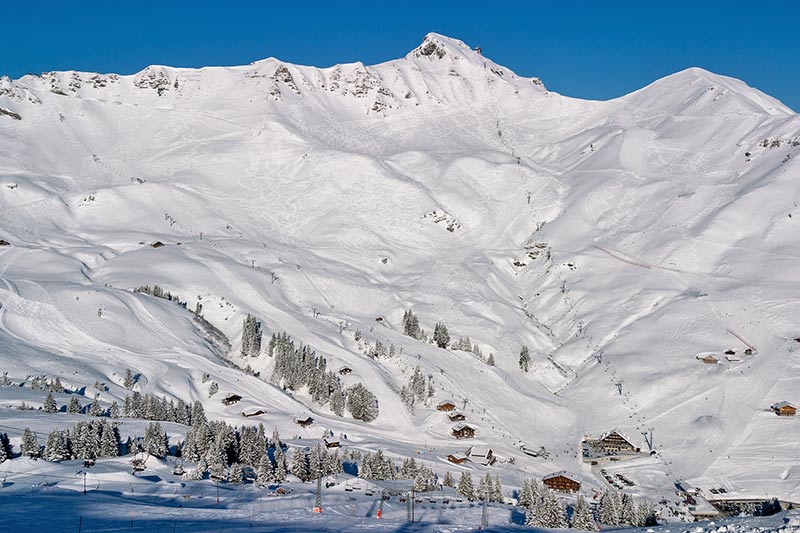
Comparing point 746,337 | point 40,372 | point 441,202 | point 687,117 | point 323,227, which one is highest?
point 687,117

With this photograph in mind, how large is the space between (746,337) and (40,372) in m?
79.4

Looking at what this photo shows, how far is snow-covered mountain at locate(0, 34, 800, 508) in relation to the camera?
245 ft

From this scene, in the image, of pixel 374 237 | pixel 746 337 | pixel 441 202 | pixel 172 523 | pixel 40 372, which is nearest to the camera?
pixel 172 523

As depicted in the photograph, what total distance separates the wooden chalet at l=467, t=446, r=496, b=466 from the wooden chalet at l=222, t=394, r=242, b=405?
23.6m

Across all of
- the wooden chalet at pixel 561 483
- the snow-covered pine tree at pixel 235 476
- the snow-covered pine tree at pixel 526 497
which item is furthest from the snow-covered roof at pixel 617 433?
the snow-covered pine tree at pixel 235 476

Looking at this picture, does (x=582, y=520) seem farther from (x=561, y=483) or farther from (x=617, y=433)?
(x=617, y=433)

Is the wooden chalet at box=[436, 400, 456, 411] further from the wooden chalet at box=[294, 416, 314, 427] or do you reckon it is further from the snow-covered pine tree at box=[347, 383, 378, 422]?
the wooden chalet at box=[294, 416, 314, 427]

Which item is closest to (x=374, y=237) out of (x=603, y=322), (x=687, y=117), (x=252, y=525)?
(x=603, y=322)

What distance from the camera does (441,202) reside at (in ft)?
506

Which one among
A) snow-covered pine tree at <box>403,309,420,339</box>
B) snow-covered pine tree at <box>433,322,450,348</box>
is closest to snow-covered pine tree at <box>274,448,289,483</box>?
snow-covered pine tree at <box>433,322,450,348</box>

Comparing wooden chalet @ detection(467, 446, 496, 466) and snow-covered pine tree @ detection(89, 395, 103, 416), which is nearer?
snow-covered pine tree @ detection(89, 395, 103, 416)

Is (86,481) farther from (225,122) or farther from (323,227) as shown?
(225,122)

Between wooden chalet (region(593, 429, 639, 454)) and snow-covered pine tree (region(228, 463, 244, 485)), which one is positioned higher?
wooden chalet (region(593, 429, 639, 454))

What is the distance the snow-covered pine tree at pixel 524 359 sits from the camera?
3676 inches
